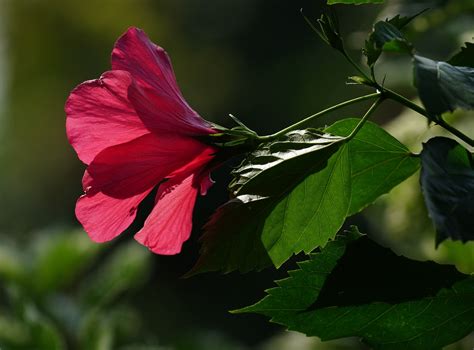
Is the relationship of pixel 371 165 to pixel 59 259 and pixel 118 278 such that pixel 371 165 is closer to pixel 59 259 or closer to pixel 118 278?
pixel 118 278

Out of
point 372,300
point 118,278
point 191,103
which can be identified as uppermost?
point 372,300

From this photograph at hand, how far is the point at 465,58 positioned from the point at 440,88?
17cm

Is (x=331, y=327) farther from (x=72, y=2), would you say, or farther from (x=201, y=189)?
(x=72, y=2)

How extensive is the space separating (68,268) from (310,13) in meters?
4.24

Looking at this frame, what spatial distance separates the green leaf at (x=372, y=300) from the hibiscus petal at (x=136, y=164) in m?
0.12

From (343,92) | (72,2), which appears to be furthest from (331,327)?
(72,2)

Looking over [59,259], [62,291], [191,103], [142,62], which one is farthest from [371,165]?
[191,103]

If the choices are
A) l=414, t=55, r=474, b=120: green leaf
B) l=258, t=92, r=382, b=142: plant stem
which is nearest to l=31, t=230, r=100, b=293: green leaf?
l=258, t=92, r=382, b=142: plant stem

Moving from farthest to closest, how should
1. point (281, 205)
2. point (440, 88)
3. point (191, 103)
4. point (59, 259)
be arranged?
point (191, 103)
point (59, 259)
point (281, 205)
point (440, 88)

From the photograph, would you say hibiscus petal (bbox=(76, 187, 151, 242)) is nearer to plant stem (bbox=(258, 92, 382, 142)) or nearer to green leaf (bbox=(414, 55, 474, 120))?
plant stem (bbox=(258, 92, 382, 142))

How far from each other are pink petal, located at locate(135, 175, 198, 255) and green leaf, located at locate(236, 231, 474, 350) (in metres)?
0.09

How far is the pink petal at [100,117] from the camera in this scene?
0.67m

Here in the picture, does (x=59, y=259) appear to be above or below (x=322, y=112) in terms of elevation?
below

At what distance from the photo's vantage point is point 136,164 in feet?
2.19
